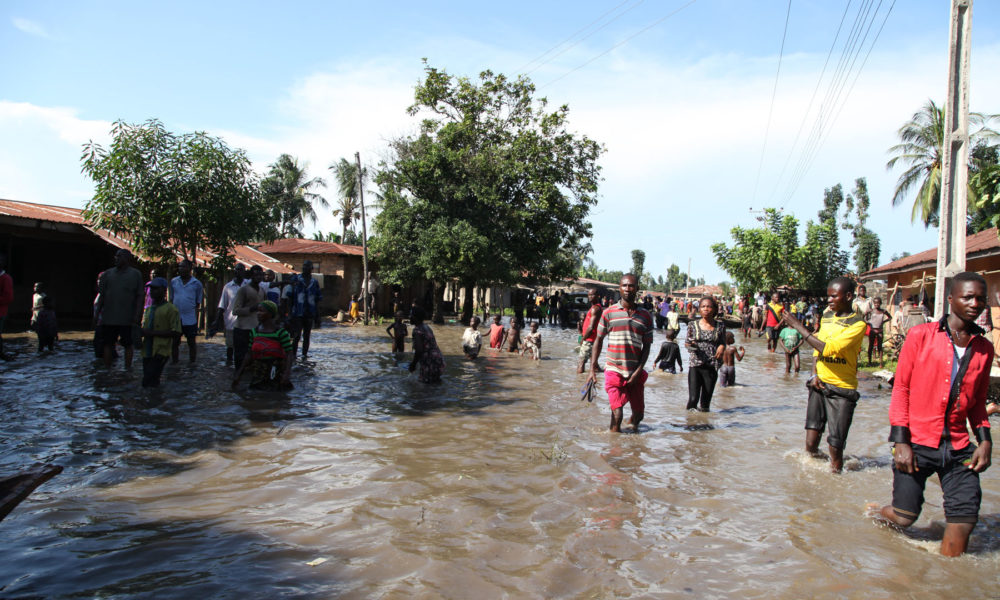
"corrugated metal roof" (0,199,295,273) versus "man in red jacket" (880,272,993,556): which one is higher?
"corrugated metal roof" (0,199,295,273)

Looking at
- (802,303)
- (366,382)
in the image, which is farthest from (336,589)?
(802,303)

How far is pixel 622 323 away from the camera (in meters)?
7.18

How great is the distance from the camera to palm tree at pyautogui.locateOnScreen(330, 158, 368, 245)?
53.0 metres

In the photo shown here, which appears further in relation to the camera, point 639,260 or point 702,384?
point 639,260

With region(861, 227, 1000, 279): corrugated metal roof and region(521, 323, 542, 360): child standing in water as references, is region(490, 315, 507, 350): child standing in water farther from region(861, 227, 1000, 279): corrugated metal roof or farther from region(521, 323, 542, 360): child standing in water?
region(861, 227, 1000, 279): corrugated metal roof

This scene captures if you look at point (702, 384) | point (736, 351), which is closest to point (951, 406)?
point (702, 384)

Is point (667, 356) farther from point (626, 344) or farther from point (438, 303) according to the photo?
point (438, 303)

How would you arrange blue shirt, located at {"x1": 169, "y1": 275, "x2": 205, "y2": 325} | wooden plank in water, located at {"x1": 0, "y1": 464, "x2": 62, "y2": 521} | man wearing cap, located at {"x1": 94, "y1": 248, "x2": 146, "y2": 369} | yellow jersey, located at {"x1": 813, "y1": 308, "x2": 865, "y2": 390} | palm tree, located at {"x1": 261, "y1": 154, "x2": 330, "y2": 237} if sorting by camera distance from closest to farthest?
wooden plank in water, located at {"x1": 0, "y1": 464, "x2": 62, "y2": 521}, yellow jersey, located at {"x1": 813, "y1": 308, "x2": 865, "y2": 390}, man wearing cap, located at {"x1": 94, "y1": 248, "x2": 146, "y2": 369}, blue shirt, located at {"x1": 169, "y1": 275, "x2": 205, "y2": 325}, palm tree, located at {"x1": 261, "y1": 154, "x2": 330, "y2": 237}

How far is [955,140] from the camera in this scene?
845 centimetres

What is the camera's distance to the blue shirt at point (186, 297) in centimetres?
1088

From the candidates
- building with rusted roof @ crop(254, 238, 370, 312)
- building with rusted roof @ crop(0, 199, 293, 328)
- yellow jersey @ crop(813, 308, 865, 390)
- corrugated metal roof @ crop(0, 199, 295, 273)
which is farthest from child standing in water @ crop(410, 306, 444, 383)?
building with rusted roof @ crop(254, 238, 370, 312)

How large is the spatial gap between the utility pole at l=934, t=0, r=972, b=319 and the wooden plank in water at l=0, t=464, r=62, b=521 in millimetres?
9427

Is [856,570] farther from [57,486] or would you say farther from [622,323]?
[57,486]

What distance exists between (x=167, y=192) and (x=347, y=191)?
132 feet
